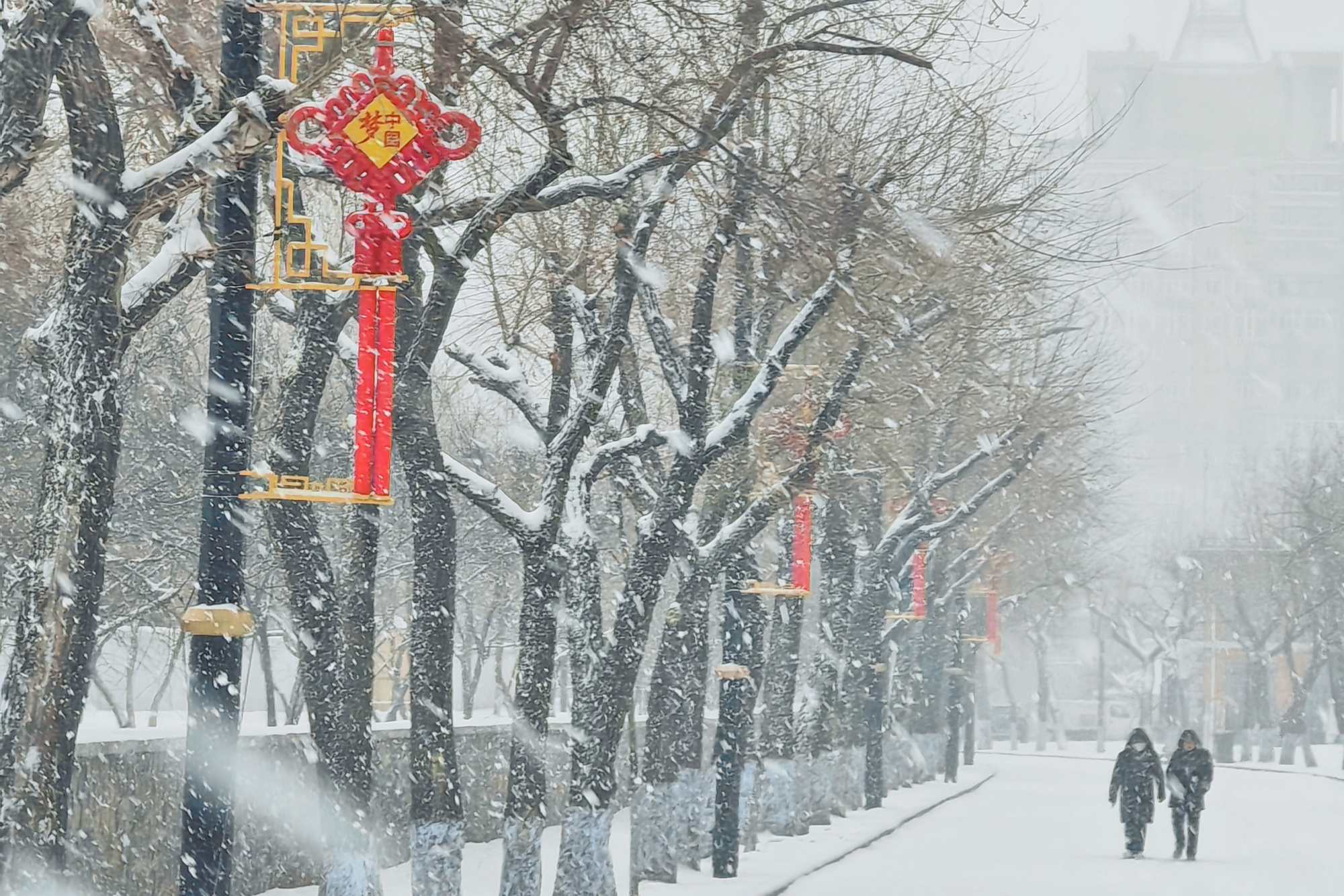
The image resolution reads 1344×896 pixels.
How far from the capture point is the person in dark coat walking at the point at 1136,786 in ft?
81.3

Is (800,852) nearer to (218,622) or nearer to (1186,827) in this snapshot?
(1186,827)

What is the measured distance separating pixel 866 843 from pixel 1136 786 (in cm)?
413

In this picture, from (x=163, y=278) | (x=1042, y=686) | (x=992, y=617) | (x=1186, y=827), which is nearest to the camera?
(x=163, y=278)

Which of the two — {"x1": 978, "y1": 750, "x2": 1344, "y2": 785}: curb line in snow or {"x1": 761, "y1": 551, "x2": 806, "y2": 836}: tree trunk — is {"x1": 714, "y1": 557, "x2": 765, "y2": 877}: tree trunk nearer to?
{"x1": 761, "y1": 551, "x2": 806, "y2": 836}: tree trunk

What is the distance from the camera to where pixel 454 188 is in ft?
56.5

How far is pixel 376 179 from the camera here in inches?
398

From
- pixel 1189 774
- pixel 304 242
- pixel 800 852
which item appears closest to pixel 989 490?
pixel 1189 774

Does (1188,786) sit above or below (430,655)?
below

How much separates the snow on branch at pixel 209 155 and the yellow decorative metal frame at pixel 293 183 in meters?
0.38

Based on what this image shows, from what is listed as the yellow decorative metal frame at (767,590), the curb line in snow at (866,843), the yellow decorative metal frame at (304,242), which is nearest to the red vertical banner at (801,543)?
the yellow decorative metal frame at (767,590)

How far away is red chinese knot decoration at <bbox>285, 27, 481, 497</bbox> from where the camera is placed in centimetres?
988

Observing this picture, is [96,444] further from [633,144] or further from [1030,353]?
[1030,353]

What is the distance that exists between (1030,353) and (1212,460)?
169081 mm

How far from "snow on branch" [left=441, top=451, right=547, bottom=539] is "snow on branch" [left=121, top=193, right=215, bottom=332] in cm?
449
